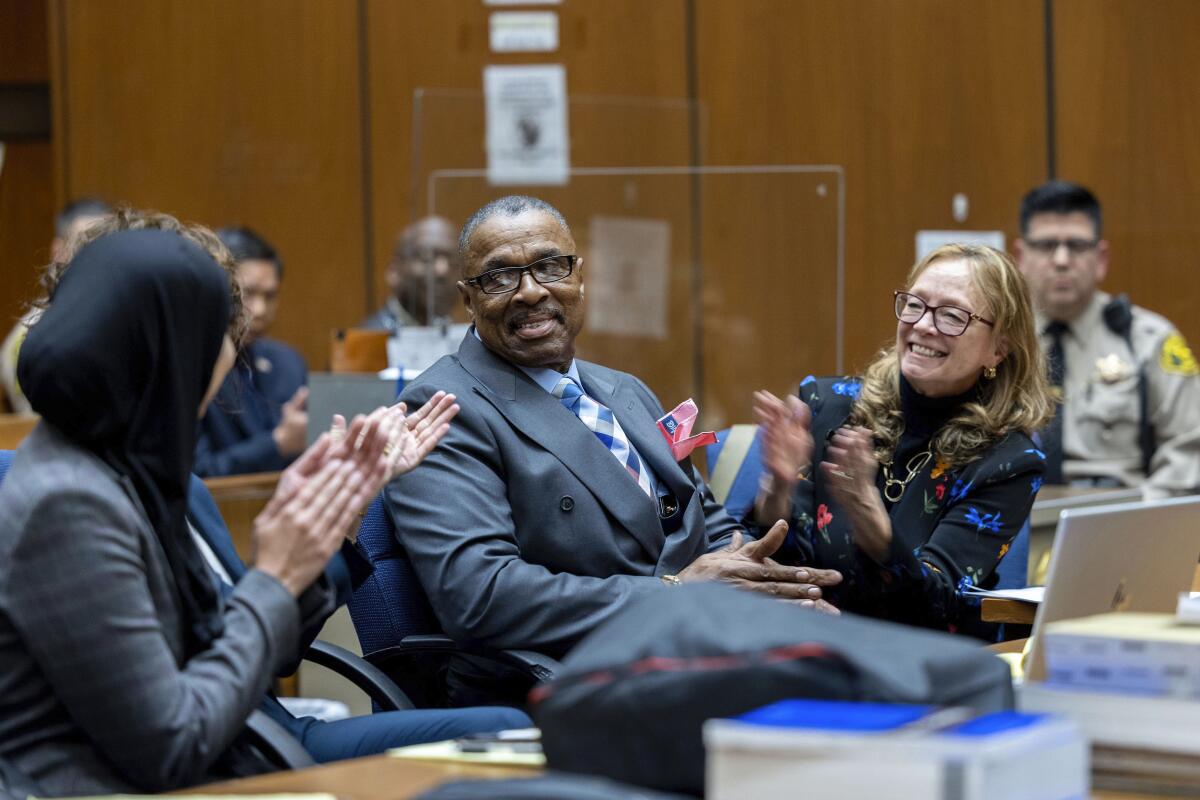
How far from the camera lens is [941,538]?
3.02 metres

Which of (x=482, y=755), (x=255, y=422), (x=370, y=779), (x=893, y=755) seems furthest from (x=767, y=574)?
(x=255, y=422)

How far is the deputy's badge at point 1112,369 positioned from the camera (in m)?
5.06

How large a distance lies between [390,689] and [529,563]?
34 cm

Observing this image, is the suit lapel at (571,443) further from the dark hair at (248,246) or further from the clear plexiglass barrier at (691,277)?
the dark hair at (248,246)

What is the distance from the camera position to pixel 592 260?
520cm

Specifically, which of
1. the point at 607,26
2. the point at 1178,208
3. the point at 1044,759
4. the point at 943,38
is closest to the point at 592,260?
the point at 607,26

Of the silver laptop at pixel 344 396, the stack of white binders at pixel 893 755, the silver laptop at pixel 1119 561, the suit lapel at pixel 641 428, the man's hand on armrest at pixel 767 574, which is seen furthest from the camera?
the silver laptop at pixel 344 396

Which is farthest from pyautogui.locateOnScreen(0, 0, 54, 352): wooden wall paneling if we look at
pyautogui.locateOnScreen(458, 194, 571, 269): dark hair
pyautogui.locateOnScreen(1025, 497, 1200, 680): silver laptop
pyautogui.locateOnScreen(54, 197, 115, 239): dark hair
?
pyautogui.locateOnScreen(1025, 497, 1200, 680): silver laptop

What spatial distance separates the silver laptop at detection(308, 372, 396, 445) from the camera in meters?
3.99

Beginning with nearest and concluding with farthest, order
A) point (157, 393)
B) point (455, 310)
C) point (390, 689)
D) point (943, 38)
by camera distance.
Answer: point (157, 393) < point (390, 689) < point (455, 310) < point (943, 38)

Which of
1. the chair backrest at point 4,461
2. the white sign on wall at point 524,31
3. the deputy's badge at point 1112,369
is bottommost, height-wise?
the deputy's badge at point 1112,369

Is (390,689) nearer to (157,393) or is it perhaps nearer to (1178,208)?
(157,393)

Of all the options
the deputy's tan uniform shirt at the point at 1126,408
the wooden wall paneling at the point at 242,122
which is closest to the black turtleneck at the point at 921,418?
the deputy's tan uniform shirt at the point at 1126,408

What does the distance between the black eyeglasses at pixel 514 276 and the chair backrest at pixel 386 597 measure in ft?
1.54
